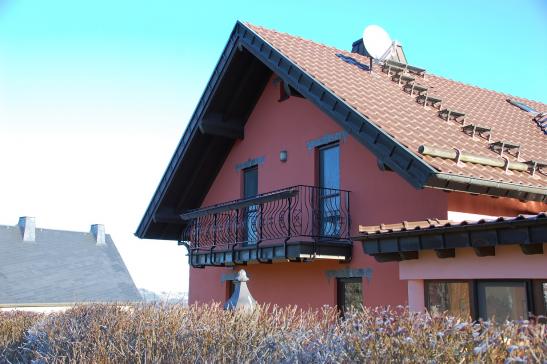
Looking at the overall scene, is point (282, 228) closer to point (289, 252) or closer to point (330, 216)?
point (330, 216)

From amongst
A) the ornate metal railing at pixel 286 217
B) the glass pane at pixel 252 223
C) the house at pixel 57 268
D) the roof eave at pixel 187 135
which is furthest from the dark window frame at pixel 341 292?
the house at pixel 57 268

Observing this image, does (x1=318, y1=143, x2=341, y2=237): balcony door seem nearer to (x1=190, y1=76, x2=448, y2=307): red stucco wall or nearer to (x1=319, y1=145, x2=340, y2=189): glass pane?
(x1=319, y1=145, x2=340, y2=189): glass pane

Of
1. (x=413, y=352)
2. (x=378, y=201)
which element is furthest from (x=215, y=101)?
(x=413, y=352)

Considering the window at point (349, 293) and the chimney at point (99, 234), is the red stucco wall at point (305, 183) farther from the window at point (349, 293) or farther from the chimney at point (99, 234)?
the chimney at point (99, 234)

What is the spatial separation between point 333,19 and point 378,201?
3.60 m

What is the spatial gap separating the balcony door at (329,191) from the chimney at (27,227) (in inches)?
1142

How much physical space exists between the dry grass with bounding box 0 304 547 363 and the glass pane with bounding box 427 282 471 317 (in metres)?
1.63

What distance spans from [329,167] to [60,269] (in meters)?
28.7

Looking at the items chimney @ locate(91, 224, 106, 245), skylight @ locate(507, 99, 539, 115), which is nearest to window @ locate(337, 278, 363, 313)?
skylight @ locate(507, 99, 539, 115)

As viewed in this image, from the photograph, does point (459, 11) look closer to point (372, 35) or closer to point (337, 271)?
point (372, 35)

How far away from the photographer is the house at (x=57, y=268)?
108 ft

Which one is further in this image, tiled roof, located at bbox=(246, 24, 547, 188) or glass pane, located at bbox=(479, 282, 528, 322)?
tiled roof, located at bbox=(246, 24, 547, 188)

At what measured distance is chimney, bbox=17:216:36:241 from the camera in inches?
1426

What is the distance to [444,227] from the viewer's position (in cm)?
712
